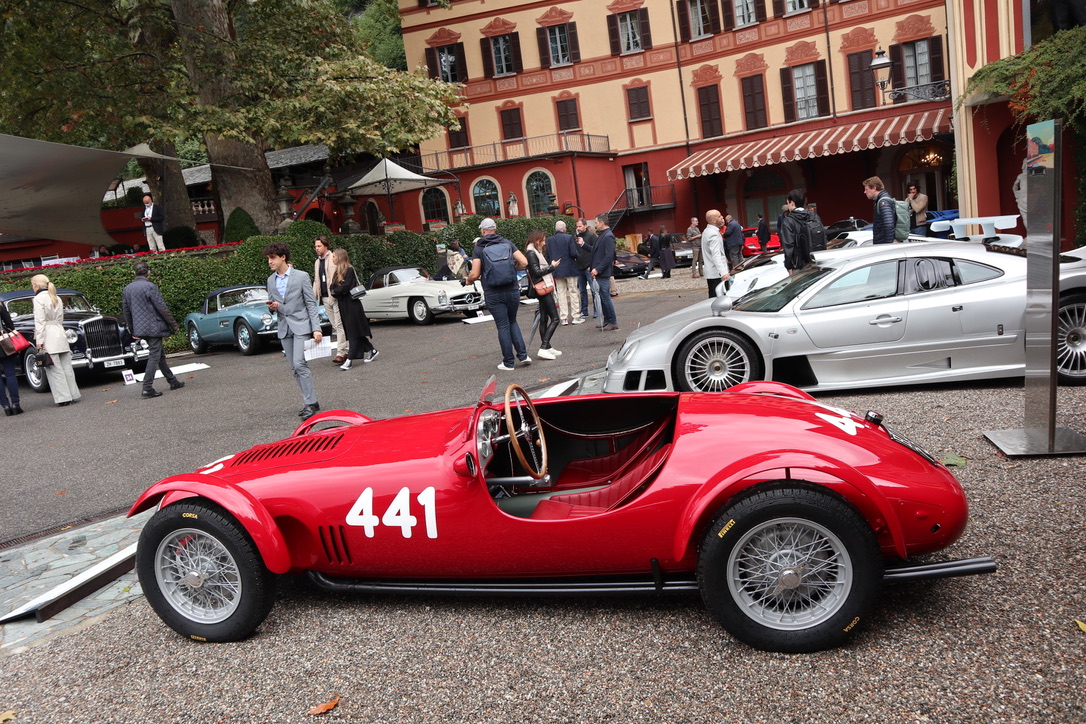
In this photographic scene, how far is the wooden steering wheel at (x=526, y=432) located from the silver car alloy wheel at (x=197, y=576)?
4.51 ft

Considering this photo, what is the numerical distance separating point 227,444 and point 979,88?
550 inches

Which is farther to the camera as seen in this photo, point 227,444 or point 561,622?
point 227,444

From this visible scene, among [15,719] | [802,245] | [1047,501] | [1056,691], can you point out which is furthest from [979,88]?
[15,719]

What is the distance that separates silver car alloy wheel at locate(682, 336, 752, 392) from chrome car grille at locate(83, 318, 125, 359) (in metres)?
10.5

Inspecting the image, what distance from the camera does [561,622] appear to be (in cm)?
367

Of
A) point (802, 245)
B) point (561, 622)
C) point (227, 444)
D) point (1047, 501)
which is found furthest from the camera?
point (802, 245)

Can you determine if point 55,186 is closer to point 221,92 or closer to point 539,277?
point 221,92

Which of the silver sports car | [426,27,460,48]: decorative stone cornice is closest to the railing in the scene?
[426,27,460,48]: decorative stone cornice

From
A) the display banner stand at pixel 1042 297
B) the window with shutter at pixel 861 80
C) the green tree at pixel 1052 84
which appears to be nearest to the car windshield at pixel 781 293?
the display banner stand at pixel 1042 297

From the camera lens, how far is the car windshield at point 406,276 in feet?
61.5

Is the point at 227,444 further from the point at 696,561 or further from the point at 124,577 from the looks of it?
the point at 696,561

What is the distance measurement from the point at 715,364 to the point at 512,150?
3080 centimetres

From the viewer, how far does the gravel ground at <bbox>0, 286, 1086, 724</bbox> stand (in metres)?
2.89

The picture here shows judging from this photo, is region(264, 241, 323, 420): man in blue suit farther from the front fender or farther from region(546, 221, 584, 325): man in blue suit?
region(546, 221, 584, 325): man in blue suit
